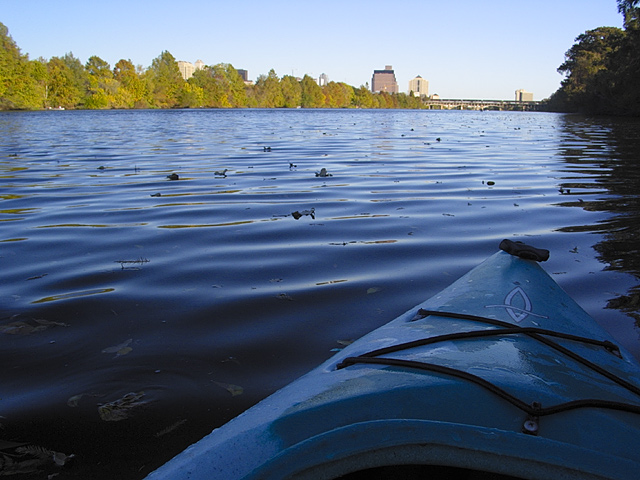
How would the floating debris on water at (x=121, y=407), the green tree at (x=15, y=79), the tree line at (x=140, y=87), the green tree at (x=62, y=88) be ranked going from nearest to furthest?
the floating debris on water at (x=121, y=407) < the green tree at (x=15, y=79) < the tree line at (x=140, y=87) < the green tree at (x=62, y=88)

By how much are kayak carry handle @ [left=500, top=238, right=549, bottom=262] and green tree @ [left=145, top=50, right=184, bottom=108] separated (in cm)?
11430

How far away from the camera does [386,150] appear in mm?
14031

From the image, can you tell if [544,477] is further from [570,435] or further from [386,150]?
[386,150]

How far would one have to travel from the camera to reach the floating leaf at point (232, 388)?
2535mm

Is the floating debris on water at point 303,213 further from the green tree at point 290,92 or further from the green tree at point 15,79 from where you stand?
the green tree at point 290,92

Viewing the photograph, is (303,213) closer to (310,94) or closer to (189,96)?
(189,96)

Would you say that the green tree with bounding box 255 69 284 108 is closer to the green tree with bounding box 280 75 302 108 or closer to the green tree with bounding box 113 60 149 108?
the green tree with bounding box 280 75 302 108

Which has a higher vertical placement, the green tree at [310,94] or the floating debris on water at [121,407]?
the green tree at [310,94]

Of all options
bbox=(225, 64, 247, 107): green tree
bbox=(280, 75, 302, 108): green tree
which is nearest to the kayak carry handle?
bbox=(225, 64, 247, 107): green tree

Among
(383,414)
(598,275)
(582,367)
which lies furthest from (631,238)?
(383,414)

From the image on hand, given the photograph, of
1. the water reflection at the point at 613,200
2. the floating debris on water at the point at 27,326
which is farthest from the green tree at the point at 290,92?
the floating debris on water at the point at 27,326

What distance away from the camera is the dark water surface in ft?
7.99

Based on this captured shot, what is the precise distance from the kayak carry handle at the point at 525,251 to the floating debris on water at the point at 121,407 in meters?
2.23

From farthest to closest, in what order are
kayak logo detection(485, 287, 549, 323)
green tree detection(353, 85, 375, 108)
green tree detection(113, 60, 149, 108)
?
green tree detection(353, 85, 375, 108)
green tree detection(113, 60, 149, 108)
kayak logo detection(485, 287, 549, 323)
